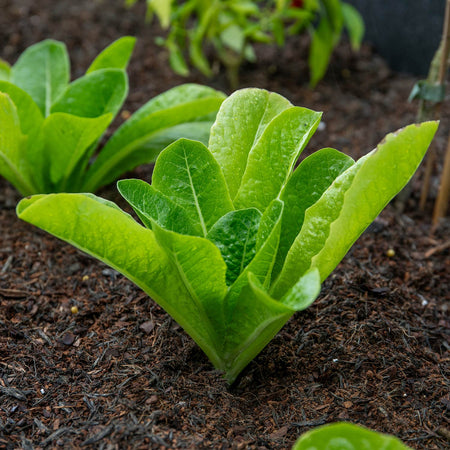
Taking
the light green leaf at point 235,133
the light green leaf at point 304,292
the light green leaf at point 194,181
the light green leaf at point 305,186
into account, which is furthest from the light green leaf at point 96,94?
the light green leaf at point 304,292

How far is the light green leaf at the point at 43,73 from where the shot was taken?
1.90 m

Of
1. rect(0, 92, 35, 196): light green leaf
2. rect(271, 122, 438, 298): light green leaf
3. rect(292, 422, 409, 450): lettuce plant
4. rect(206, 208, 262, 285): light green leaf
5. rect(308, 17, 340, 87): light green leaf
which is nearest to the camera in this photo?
rect(292, 422, 409, 450): lettuce plant

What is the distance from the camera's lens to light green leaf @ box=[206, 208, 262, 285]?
1.11m

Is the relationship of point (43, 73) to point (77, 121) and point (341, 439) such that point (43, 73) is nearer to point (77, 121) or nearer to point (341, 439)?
point (77, 121)

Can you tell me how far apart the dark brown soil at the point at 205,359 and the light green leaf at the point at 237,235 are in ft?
0.89

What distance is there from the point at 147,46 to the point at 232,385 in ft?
7.77

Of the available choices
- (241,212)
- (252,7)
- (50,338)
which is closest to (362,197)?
(241,212)

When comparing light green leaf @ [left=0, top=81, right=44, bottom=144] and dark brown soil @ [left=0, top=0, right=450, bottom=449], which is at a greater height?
light green leaf @ [left=0, top=81, right=44, bottom=144]

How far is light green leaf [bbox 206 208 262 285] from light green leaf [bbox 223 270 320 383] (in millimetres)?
Answer: 73

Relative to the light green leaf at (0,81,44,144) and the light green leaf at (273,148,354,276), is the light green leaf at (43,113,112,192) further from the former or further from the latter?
the light green leaf at (273,148,354,276)

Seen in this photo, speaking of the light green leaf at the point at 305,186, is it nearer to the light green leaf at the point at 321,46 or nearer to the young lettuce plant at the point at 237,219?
the young lettuce plant at the point at 237,219

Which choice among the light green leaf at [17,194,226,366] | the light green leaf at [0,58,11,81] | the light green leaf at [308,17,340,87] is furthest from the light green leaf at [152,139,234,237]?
the light green leaf at [308,17,340,87]

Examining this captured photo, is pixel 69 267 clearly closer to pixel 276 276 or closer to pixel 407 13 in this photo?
pixel 276 276

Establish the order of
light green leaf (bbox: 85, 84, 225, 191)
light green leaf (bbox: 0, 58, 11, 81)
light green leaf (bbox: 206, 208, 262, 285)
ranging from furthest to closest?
light green leaf (bbox: 0, 58, 11, 81) → light green leaf (bbox: 85, 84, 225, 191) → light green leaf (bbox: 206, 208, 262, 285)
